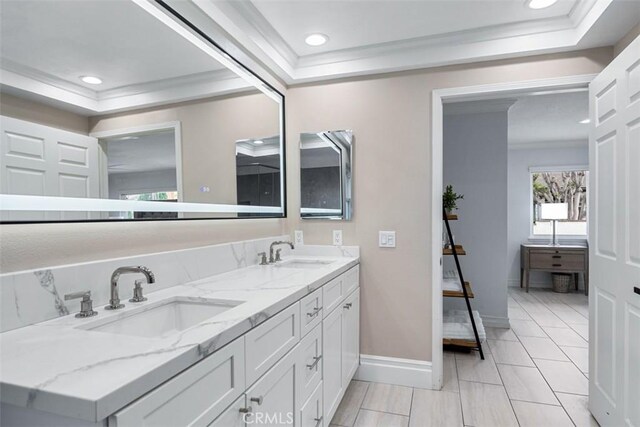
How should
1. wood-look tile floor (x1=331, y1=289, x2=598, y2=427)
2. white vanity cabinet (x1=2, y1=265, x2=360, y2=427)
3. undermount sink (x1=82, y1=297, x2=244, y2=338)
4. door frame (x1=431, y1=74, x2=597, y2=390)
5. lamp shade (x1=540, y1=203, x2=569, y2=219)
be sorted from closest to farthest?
white vanity cabinet (x1=2, y1=265, x2=360, y2=427), undermount sink (x1=82, y1=297, x2=244, y2=338), wood-look tile floor (x1=331, y1=289, x2=598, y2=427), door frame (x1=431, y1=74, x2=597, y2=390), lamp shade (x1=540, y1=203, x2=569, y2=219)

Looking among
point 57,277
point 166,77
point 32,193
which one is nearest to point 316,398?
point 57,277

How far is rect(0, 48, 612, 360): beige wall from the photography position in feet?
7.64

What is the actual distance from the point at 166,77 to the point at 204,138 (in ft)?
1.16

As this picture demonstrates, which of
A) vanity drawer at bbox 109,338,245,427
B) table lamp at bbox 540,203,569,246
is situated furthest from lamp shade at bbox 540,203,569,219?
vanity drawer at bbox 109,338,245,427

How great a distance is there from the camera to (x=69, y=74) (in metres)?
1.20

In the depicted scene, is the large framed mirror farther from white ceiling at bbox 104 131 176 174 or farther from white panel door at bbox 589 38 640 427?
white panel door at bbox 589 38 640 427


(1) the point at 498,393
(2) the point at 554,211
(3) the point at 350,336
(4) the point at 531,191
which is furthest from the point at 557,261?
(3) the point at 350,336

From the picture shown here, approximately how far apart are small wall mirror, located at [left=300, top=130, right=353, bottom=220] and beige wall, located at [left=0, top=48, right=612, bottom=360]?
6cm

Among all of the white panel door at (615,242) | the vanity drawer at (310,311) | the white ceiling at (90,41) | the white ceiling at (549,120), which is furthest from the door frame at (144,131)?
the white ceiling at (549,120)

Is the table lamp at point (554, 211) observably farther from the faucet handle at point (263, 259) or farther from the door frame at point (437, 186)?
the faucet handle at point (263, 259)

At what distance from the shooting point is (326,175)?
8.58ft

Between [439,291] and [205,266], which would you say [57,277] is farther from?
[439,291]

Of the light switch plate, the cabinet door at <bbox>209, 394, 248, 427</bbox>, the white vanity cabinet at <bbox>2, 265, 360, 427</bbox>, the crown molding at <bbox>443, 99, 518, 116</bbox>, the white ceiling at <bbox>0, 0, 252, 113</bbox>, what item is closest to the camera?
the white vanity cabinet at <bbox>2, 265, 360, 427</bbox>

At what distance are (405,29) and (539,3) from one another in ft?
2.38
